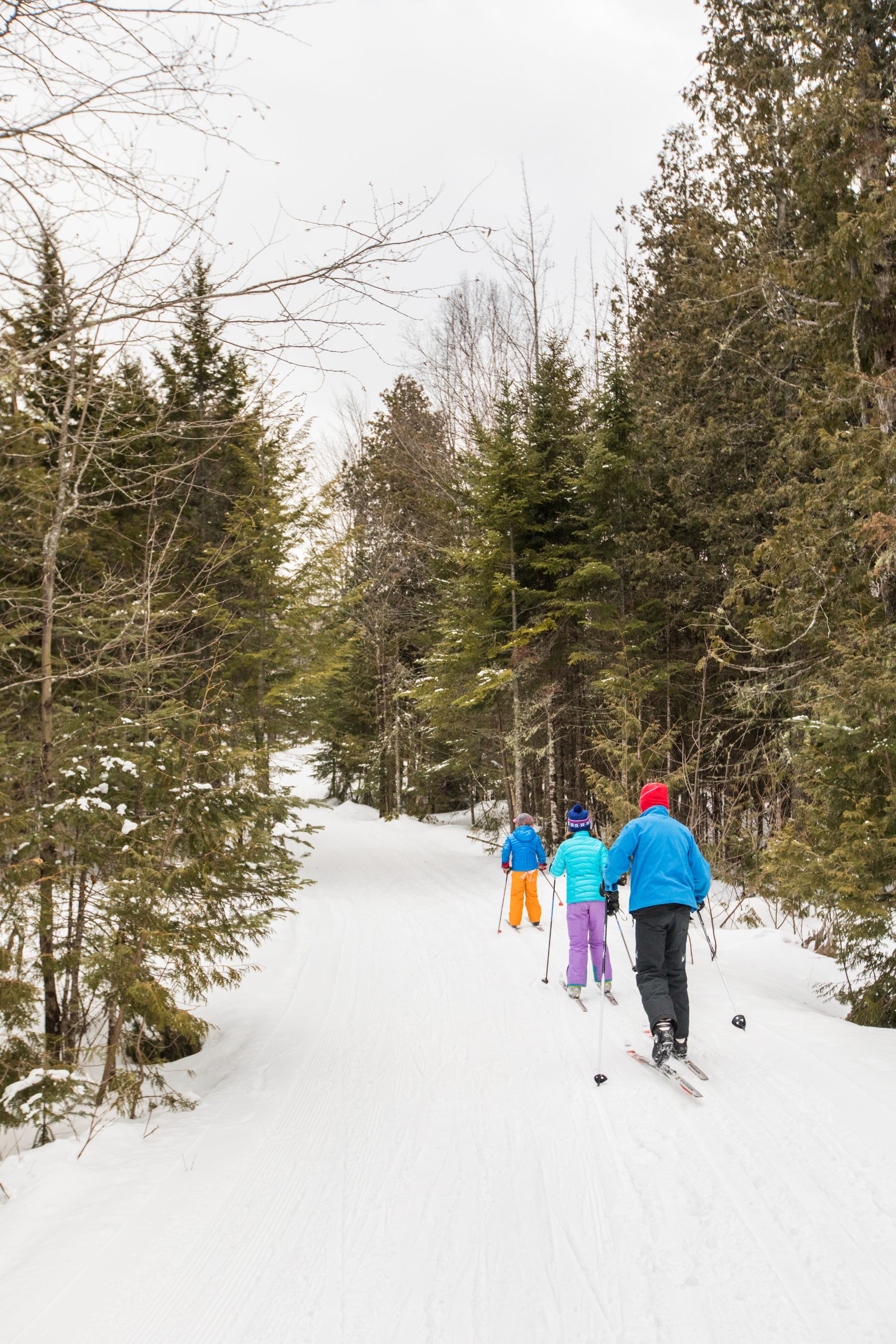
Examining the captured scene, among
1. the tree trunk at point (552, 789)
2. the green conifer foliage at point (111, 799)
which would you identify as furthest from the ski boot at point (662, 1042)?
the tree trunk at point (552, 789)

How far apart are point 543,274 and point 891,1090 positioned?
21.0 metres

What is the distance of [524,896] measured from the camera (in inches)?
416

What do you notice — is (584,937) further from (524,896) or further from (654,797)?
(524,896)

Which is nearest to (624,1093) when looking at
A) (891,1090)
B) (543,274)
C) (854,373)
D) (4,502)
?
(891,1090)

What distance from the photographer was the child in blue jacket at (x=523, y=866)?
10.3 meters

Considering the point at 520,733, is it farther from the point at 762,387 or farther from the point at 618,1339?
the point at 618,1339

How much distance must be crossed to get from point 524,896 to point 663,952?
5101 mm

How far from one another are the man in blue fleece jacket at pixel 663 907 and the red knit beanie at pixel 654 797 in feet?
0.71

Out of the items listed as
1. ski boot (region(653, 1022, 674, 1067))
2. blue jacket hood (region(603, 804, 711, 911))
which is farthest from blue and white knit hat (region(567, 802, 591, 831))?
ski boot (region(653, 1022, 674, 1067))

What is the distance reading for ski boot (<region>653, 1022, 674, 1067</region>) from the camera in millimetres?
5223

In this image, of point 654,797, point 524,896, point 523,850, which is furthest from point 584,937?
point 524,896

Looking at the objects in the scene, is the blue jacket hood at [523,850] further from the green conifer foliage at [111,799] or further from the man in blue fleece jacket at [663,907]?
the man in blue fleece jacket at [663,907]

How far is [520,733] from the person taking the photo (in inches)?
632

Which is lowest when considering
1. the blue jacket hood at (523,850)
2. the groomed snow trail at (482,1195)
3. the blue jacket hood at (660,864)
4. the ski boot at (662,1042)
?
the groomed snow trail at (482,1195)
